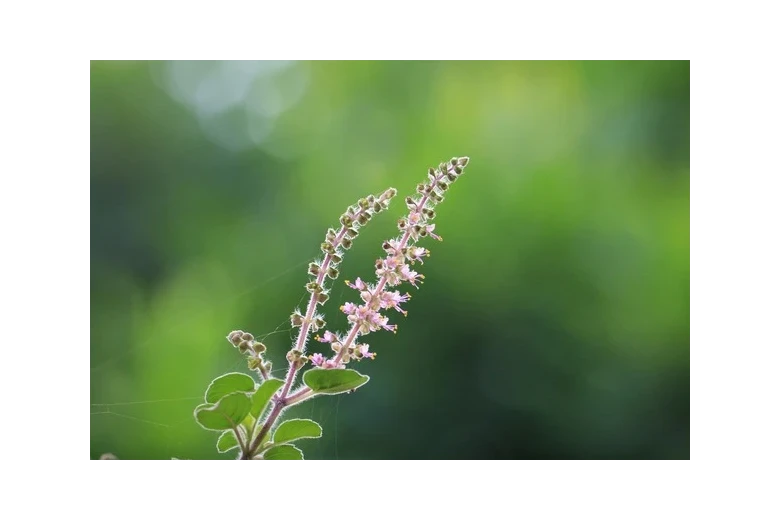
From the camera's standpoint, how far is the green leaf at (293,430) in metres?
1.80

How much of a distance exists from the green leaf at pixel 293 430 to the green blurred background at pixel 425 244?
43cm

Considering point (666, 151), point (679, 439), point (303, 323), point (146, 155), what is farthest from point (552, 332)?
point (146, 155)

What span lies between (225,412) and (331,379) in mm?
254

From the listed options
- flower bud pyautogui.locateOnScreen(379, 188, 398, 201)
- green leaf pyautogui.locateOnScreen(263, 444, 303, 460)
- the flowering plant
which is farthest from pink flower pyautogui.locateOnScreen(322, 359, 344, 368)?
flower bud pyautogui.locateOnScreen(379, 188, 398, 201)

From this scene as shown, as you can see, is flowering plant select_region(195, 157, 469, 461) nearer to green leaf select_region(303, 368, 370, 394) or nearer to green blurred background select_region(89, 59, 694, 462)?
green leaf select_region(303, 368, 370, 394)

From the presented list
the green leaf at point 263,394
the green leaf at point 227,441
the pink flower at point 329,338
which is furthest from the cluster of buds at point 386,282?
the green leaf at point 227,441

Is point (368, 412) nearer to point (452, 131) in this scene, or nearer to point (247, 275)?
point (247, 275)

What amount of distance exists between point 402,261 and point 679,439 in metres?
1.14

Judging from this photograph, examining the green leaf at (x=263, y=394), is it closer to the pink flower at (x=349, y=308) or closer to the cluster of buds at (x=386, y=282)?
the cluster of buds at (x=386, y=282)

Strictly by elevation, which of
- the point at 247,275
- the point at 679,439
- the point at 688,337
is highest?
the point at 247,275

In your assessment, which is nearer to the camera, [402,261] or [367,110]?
[402,261]

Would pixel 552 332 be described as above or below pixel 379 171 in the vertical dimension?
below

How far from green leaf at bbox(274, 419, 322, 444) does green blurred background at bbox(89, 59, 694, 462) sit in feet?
1.40

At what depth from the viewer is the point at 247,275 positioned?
2.29 meters
